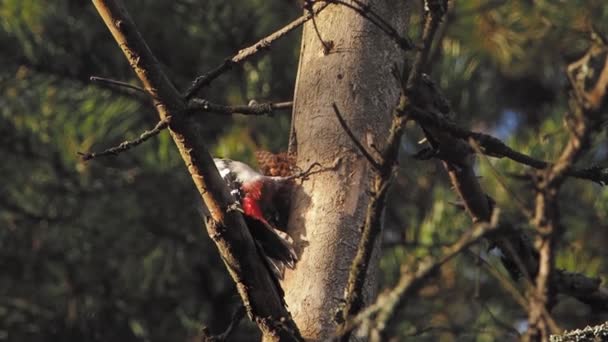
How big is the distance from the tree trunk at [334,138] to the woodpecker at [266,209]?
0.07 metres

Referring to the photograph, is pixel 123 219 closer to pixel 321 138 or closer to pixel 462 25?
pixel 462 25

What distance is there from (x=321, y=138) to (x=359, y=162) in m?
0.10

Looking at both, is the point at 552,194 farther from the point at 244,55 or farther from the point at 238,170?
the point at 238,170

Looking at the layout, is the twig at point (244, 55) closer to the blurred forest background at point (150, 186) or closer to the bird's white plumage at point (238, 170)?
the bird's white plumage at point (238, 170)

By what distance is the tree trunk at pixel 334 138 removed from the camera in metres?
1.90

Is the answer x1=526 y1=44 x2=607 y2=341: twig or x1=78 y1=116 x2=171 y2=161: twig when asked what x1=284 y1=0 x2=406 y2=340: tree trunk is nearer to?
x1=78 y1=116 x2=171 y2=161: twig

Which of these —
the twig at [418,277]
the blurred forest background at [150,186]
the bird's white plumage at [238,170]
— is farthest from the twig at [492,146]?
the blurred forest background at [150,186]

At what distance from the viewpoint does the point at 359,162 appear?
6.61ft

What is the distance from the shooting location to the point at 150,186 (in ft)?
14.5

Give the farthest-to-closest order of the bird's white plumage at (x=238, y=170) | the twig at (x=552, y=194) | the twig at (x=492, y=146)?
the bird's white plumage at (x=238, y=170) < the twig at (x=492, y=146) < the twig at (x=552, y=194)

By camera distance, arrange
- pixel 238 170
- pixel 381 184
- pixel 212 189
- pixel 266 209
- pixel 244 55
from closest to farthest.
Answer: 1. pixel 381 184
2. pixel 212 189
3. pixel 244 55
4. pixel 266 209
5. pixel 238 170

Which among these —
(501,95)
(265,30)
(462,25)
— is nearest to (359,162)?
(265,30)

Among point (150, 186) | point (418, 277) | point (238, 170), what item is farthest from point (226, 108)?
point (150, 186)

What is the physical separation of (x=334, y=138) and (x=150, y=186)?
2.48m
